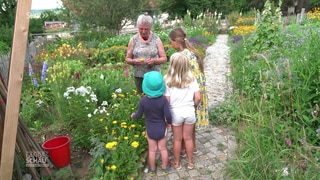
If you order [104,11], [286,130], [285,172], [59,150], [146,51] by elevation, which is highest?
[104,11]

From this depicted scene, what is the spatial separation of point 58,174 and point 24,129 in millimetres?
606

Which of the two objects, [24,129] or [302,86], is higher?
[302,86]

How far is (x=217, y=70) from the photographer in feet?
25.5

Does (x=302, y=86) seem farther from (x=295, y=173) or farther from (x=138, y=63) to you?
(x=138, y=63)

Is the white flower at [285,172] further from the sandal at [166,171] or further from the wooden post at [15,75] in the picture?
the wooden post at [15,75]

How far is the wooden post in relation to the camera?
169 centimetres

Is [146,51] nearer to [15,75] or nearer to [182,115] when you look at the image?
[182,115]

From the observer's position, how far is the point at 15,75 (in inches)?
69.8

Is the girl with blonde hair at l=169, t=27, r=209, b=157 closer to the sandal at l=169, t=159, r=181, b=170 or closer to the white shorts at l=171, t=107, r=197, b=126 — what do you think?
the white shorts at l=171, t=107, r=197, b=126

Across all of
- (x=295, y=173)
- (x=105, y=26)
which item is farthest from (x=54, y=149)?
(x=105, y=26)

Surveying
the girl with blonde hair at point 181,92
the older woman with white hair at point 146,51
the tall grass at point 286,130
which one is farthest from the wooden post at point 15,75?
the tall grass at point 286,130

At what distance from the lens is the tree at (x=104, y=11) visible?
15.9 m

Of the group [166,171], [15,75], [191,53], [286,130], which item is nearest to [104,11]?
[191,53]

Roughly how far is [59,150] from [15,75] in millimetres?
1354
